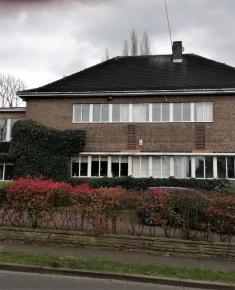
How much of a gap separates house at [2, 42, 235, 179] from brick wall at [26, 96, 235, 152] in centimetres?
6

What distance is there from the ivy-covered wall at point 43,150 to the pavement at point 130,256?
639 inches

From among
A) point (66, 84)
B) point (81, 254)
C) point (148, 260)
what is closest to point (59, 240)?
point (81, 254)

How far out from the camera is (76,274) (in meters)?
8.48

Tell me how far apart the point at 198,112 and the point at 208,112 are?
24.2 inches

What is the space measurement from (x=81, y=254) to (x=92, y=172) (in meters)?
17.5

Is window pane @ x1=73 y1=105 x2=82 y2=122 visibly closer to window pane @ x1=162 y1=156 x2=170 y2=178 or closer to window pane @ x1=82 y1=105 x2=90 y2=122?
window pane @ x1=82 y1=105 x2=90 y2=122

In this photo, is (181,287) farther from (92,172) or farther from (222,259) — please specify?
(92,172)

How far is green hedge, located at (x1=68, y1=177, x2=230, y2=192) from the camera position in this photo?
25766 millimetres

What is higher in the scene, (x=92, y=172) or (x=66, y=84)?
(x=66, y=84)

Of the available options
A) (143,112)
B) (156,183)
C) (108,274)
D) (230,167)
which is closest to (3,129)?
(143,112)

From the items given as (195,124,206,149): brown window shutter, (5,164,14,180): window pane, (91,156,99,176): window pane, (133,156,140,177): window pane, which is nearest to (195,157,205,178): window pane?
(195,124,206,149): brown window shutter

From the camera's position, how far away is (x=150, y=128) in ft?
89.6

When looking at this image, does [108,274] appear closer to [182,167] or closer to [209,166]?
[182,167]

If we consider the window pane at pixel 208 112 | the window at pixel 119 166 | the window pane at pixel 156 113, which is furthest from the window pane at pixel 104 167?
the window pane at pixel 208 112
